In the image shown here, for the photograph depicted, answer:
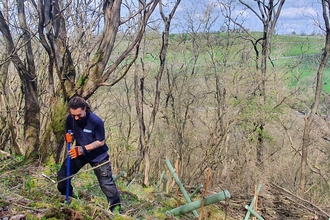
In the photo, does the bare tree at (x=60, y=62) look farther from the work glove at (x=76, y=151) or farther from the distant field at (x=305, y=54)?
the distant field at (x=305, y=54)

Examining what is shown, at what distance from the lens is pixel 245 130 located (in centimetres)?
1808

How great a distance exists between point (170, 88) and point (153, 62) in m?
1.72

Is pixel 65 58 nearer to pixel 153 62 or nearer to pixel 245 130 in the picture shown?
pixel 153 62

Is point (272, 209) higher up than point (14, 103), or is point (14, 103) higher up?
point (14, 103)

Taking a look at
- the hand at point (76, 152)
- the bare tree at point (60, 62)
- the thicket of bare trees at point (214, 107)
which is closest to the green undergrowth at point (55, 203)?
the hand at point (76, 152)

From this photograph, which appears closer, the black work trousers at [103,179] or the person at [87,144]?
the person at [87,144]

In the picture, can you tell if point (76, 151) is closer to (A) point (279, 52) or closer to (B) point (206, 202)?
(B) point (206, 202)

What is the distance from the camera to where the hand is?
15.6 ft

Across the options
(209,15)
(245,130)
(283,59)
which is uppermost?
(209,15)

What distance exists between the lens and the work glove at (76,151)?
476cm

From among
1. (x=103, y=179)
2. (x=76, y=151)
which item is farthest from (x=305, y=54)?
(x=76, y=151)

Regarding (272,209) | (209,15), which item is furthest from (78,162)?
(209,15)

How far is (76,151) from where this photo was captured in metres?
4.79

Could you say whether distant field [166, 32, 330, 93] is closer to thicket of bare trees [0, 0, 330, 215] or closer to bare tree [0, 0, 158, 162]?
thicket of bare trees [0, 0, 330, 215]
